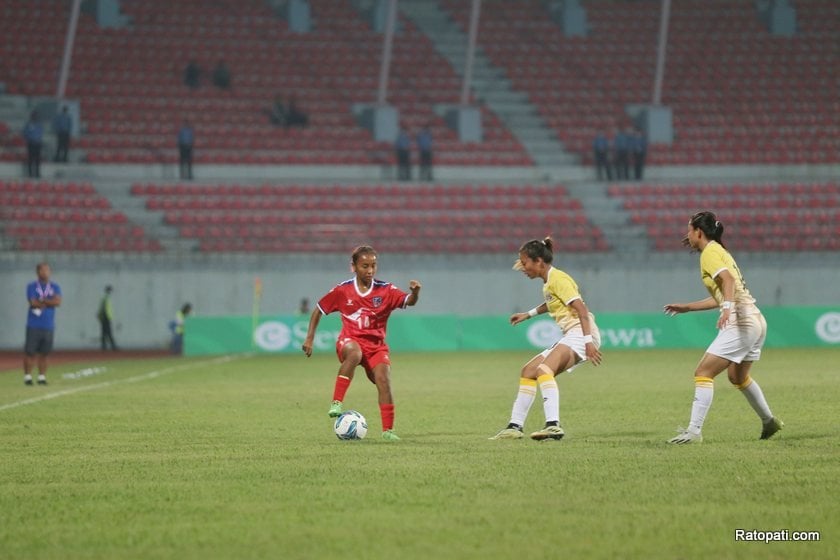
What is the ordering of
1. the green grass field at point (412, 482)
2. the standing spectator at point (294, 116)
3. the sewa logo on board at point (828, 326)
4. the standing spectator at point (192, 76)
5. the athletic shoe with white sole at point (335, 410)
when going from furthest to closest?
the standing spectator at point (192, 76) → the standing spectator at point (294, 116) → the sewa logo on board at point (828, 326) → the athletic shoe with white sole at point (335, 410) → the green grass field at point (412, 482)

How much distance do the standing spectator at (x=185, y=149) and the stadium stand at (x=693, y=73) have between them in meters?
13.5

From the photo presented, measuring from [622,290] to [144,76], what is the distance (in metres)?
18.2

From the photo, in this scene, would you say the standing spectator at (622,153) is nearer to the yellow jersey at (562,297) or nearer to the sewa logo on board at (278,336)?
the sewa logo on board at (278,336)

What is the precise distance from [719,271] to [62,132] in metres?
33.7

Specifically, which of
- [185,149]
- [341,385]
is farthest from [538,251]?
[185,149]

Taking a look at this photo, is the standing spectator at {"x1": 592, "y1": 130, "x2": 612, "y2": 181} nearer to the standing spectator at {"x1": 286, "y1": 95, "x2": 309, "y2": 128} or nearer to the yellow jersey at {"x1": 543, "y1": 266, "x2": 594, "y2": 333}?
the standing spectator at {"x1": 286, "y1": 95, "x2": 309, "y2": 128}

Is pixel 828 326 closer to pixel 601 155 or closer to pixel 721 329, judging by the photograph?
pixel 601 155

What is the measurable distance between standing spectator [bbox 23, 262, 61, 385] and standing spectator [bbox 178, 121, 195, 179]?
64.7ft

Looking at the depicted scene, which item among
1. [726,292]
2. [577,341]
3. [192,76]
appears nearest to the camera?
[726,292]

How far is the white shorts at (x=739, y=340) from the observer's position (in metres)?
12.5

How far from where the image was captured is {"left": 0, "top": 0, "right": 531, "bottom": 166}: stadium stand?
150ft

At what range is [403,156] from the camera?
45125 millimetres

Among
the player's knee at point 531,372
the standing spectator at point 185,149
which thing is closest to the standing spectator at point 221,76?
the standing spectator at point 185,149

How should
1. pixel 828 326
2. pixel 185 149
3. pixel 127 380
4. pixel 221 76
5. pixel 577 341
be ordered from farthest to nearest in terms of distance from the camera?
pixel 221 76 < pixel 185 149 < pixel 828 326 < pixel 127 380 < pixel 577 341
